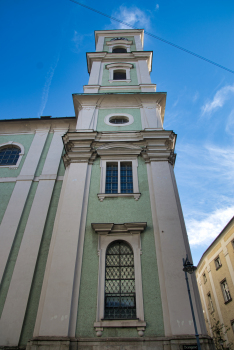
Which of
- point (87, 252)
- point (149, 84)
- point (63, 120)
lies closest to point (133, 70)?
point (149, 84)

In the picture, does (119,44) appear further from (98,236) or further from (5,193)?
(98,236)

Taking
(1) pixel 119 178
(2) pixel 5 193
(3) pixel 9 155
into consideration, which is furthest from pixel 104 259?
(3) pixel 9 155

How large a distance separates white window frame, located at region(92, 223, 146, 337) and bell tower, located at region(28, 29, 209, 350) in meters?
0.03

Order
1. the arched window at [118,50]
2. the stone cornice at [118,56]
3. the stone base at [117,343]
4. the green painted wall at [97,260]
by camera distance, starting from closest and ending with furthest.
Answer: the stone base at [117,343] < the green painted wall at [97,260] < the stone cornice at [118,56] < the arched window at [118,50]

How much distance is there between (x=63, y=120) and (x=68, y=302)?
42.8ft

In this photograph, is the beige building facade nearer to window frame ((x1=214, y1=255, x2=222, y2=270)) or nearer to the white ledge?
window frame ((x1=214, y1=255, x2=222, y2=270))

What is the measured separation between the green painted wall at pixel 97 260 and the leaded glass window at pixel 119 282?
0.44 metres

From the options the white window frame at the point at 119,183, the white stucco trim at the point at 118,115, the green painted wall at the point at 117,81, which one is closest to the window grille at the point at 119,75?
the green painted wall at the point at 117,81

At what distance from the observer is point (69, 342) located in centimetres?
775

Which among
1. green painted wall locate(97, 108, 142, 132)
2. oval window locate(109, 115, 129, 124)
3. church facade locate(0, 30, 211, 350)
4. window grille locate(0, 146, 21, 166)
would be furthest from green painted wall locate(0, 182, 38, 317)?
oval window locate(109, 115, 129, 124)

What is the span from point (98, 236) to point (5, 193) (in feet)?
21.7

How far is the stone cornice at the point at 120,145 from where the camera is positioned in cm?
1343

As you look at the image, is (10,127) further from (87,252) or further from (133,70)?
(87,252)

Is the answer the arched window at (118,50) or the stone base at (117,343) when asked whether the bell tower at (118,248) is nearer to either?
the stone base at (117,343)
